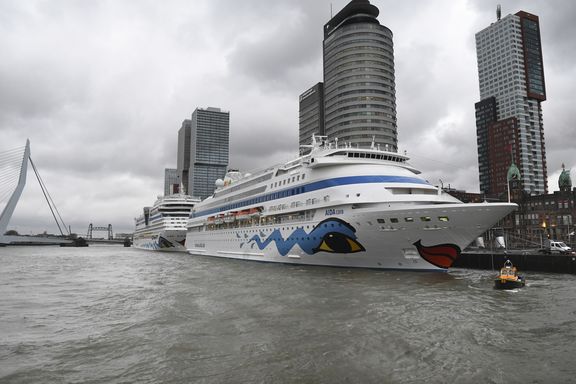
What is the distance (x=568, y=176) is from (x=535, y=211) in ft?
45.4

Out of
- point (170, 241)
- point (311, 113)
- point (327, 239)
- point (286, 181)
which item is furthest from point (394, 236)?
point (311, 113)

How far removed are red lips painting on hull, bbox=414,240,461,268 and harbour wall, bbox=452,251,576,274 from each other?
12.5 metres

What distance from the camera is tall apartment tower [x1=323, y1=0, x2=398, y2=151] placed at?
116 m

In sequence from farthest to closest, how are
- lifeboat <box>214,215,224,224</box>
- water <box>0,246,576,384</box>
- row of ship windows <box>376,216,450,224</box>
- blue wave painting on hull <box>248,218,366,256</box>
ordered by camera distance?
lifeboat <box>214,215,224,224</box>
blue wave painting on hull <box>248,218,366,256</box>
row of ship windows <box>376,216,450,224</box>
water <box>0,246,576,384</box>

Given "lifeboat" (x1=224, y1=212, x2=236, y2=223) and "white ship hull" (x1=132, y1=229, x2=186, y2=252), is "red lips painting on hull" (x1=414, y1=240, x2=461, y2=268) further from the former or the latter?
"white ship hull" (x1=132, y1=229, x2=186, y2=252)

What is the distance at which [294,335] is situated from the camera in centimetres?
1183

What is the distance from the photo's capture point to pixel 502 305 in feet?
54.5

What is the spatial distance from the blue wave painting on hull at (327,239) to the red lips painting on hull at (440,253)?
13.8 ft

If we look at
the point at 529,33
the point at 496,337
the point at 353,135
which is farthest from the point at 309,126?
the point at 496,337

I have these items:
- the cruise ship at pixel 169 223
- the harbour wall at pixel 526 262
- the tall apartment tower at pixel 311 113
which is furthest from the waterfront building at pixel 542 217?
the tall apartment tower at pixel 311 113

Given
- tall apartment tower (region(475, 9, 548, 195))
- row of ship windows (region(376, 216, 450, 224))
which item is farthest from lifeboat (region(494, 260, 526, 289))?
tall apartment tower (region(475, 9, 548, 195))

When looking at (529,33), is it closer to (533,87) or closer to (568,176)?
(533,87)

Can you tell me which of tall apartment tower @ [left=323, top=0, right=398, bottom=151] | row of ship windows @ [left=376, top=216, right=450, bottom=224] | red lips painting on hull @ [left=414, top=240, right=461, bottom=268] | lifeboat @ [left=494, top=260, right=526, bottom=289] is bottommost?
lifeboat @ [left=494, top=260, right=526, bottom=289]

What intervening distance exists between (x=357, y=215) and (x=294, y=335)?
54.1ft
